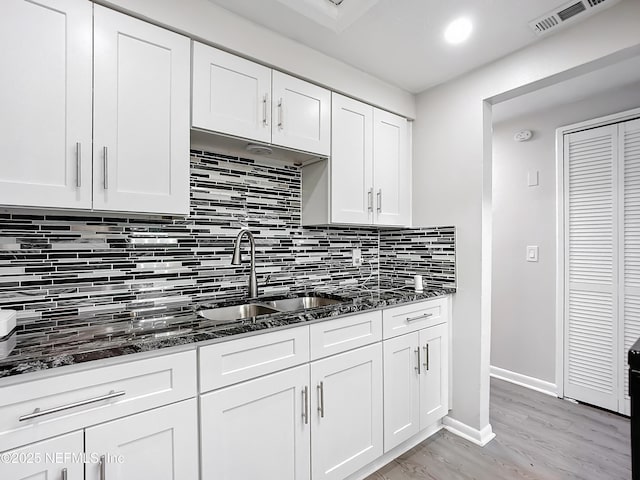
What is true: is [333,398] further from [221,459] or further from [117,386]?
[117,386]

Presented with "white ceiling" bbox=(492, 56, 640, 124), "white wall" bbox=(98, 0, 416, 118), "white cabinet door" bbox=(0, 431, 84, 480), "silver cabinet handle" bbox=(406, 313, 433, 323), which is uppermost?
"white ceiling" bbox=(492, 56, 640, 124)

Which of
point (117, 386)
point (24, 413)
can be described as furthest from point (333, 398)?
point (24, 413)

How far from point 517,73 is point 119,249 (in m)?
2.40

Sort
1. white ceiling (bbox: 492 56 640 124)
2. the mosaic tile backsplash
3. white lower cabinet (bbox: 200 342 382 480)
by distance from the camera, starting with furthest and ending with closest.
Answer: white ceiling (bbox: 492 56 640 124)
the mosaic tile backsplash
white lower cabinet (bbox: 200 342 382 480)

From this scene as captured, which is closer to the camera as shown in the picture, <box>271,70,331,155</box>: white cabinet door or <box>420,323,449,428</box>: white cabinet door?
<box>271,70,331,155</box>: white cabinet door

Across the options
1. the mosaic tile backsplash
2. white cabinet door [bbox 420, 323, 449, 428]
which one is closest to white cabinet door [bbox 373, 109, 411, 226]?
the mosaic tile backsplash

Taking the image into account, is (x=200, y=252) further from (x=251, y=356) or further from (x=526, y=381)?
(x=526, y=381)

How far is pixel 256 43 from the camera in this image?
5.58 ft

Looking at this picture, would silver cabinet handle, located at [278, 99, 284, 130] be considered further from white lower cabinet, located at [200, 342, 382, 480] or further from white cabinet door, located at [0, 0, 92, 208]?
white lower cabinet, located at [200, 342, 382, 480]

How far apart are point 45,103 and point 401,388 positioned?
2118 mm

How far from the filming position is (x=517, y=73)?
2.00m

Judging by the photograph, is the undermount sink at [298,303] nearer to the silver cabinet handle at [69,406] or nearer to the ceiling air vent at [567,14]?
the silver cabinet handle at [69,406]

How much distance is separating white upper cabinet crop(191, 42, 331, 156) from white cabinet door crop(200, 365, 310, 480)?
3.83ft

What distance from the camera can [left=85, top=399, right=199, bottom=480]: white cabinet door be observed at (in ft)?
3.30
